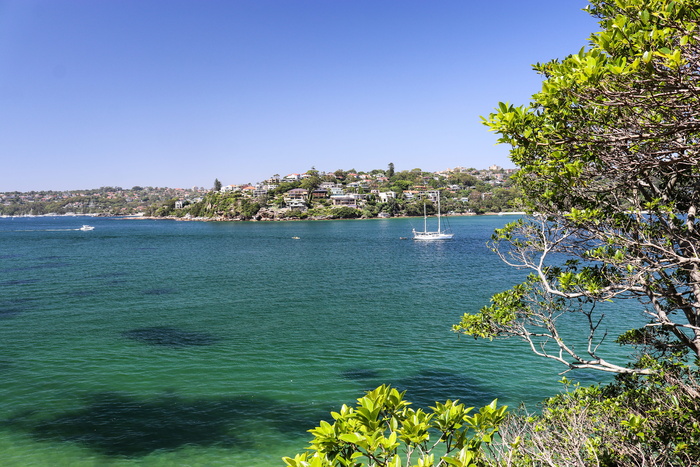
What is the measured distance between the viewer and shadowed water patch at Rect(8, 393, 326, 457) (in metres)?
13.8

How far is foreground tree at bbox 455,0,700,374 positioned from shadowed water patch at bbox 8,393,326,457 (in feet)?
28.7

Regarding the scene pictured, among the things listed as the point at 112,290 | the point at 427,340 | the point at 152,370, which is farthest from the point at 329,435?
the point at 112,290

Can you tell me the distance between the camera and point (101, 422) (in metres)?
15.1

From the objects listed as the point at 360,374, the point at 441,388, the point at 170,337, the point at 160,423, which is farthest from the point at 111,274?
the point at 441,388

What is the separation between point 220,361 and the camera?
21.2 m

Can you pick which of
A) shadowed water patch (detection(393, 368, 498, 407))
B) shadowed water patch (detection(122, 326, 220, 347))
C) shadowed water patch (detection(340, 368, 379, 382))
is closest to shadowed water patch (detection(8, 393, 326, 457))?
shadowed water patch (detection(340, 368, 379, 382))

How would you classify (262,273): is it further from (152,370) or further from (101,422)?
(101,422)

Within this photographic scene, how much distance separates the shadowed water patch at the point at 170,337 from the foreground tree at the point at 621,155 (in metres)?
18.3

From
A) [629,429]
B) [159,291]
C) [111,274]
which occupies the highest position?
[629,429]

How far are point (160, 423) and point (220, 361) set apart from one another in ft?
20.4

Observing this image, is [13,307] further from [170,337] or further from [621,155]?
[621,155]

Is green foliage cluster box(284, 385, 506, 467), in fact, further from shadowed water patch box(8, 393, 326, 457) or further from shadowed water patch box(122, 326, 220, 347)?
shadowed water patch box(122, 326, 220, 347)

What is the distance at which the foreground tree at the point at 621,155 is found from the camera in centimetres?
502

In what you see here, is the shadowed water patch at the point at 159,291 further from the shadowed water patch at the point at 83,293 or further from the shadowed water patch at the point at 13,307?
the shadowed water patch at the point at 13,307
